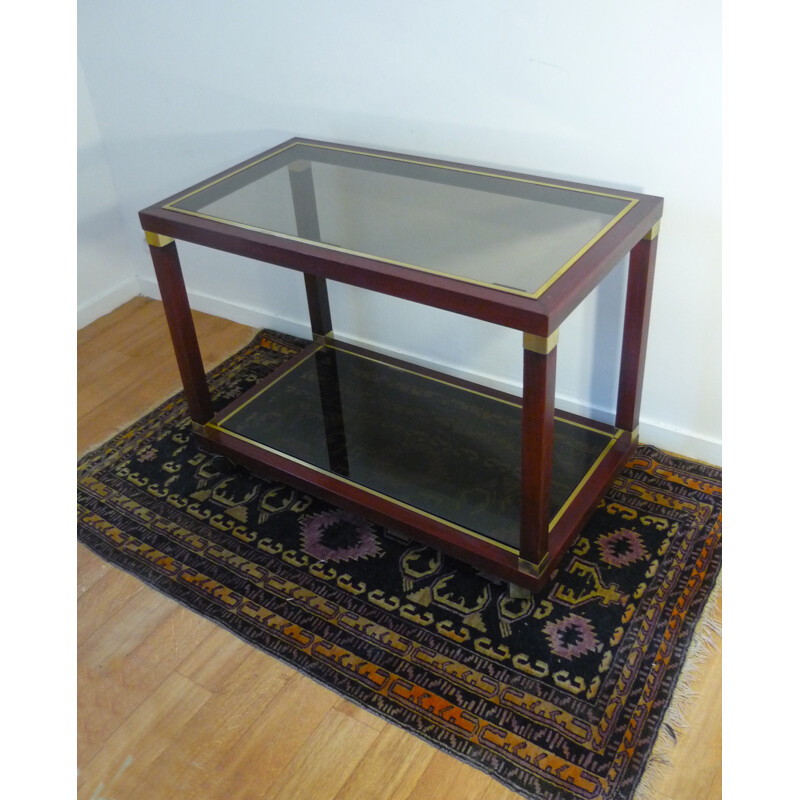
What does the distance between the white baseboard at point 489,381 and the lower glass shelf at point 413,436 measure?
11 centimetres

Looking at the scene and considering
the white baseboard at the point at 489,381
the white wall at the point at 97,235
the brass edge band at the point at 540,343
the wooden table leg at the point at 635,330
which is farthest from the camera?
the white wall at the point at 97,235

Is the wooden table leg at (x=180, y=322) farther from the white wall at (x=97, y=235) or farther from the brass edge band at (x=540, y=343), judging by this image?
the white wall at (x=97, y=235)

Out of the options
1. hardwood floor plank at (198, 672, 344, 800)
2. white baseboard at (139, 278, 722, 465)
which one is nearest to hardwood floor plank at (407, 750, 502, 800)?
hardwood floor plank at (198, 672, 344, 800)

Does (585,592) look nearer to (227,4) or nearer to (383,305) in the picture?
(383,305)

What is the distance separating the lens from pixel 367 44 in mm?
2029

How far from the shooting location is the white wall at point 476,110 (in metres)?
1.72

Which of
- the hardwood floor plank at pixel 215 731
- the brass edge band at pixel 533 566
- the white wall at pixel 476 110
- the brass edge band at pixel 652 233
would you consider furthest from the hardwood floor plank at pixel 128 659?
the brass edge band at pixel 652 233

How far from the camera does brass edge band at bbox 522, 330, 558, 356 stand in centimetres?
141

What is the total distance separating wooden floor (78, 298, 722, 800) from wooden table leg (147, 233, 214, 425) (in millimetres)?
498

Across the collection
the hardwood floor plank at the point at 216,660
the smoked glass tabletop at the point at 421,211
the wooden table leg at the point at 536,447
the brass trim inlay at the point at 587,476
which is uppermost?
the smoked glass tabletop at the point at 421,211

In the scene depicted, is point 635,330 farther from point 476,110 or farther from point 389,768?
point 389,768

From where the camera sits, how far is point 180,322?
2.01m

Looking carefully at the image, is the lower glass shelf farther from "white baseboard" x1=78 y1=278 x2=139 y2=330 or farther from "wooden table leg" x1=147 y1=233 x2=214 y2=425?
"white baseboard" x1=78 y1=278 x2=139 y2=330

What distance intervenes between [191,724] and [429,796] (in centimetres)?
50
